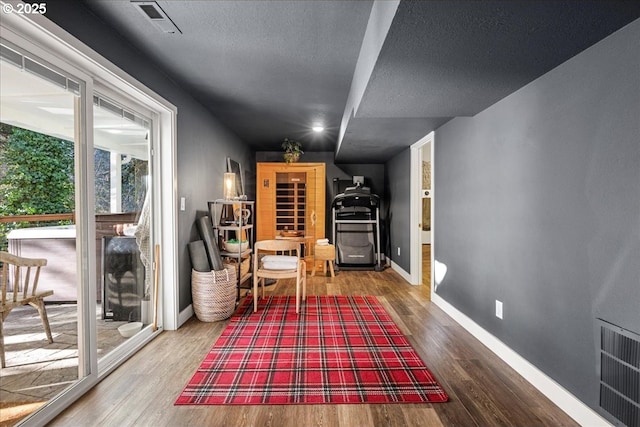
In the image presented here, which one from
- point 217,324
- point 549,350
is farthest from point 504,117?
point 217,324

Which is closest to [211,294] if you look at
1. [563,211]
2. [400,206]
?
[563,211]

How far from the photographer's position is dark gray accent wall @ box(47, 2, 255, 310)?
1878 millimetres

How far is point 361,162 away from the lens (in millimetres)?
6527

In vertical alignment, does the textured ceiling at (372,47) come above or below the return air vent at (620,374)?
above

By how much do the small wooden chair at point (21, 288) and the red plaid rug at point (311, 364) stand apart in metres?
0.90

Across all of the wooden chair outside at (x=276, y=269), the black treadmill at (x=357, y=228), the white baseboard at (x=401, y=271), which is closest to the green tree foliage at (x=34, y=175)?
the wooden chair outside at (x=276, y=269)

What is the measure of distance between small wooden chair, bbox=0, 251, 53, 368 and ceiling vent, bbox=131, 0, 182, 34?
145cm

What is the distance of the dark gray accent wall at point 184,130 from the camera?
73.9 inches

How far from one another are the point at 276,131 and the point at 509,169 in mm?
3440

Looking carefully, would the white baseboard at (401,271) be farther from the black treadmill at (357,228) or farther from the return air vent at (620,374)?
the return air vent at (620,374)

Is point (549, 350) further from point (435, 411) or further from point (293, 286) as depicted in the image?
point (293, 286)

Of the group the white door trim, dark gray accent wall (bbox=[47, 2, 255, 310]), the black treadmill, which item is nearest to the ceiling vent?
dark gray accent wall (bbox=[47, 2, 255, 310])

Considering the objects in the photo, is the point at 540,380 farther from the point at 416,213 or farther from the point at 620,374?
the point at 416,213

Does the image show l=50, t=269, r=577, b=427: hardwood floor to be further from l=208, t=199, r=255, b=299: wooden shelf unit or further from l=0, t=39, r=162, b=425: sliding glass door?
l=208, t=199, r=255, b=299: wooden shelf unit
